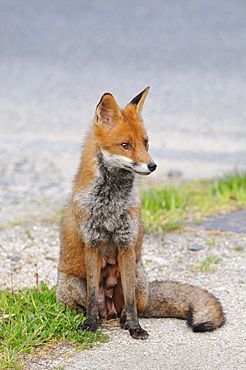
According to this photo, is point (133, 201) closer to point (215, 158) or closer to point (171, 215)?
point (171, 215)

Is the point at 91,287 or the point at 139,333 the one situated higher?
the point at 91,287

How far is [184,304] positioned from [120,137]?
1.69 metres

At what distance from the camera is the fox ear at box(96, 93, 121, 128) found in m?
4.46

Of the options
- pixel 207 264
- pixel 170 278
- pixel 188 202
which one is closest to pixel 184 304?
pixel 170 278

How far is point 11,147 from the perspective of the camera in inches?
480

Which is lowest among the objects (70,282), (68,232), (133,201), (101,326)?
(101,326)

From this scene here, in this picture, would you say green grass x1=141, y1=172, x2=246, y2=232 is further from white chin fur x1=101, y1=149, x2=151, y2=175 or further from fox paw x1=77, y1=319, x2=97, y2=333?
white chin fur x1=101, y1=149, x2=151, y2=175

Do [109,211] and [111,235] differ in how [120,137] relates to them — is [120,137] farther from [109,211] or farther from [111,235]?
[111,235]

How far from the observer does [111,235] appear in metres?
4.58

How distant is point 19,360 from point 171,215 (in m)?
4.36

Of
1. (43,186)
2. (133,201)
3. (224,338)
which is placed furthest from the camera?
(43,186)

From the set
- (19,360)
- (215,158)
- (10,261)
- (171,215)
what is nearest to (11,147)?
(215,158)

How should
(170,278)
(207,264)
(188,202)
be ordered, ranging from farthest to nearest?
(188,202) < (207,264) < (170,278)

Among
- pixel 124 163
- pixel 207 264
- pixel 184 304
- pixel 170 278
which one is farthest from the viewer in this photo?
pixel 207 264
